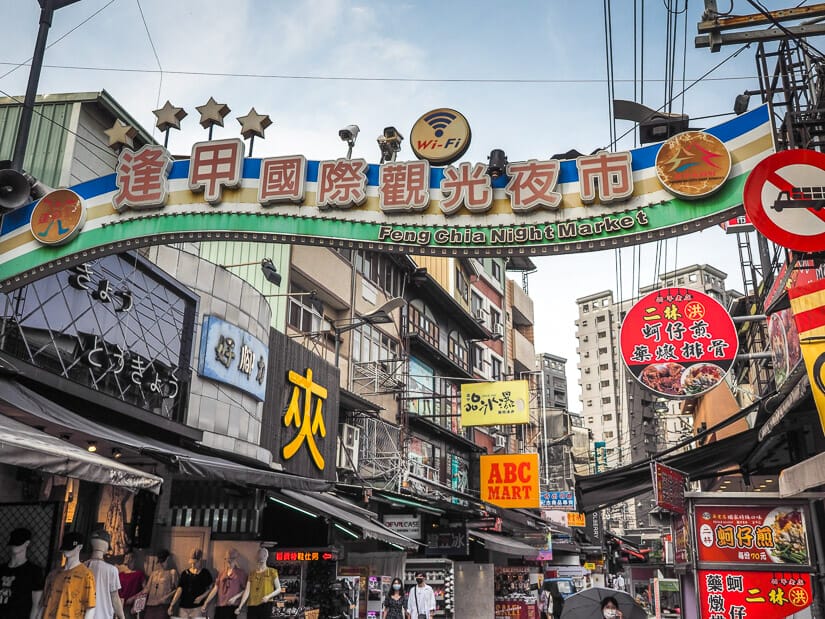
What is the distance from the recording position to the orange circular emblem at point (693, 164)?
7.27 meters

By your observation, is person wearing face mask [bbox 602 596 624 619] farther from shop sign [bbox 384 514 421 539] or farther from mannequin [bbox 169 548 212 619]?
shop sign [bbox 384 514 421 539]

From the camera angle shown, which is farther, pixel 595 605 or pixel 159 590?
pixel 159 590

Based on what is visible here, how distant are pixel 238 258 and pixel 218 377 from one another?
5.80 m

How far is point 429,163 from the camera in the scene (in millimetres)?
8453

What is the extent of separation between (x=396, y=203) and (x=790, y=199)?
391cm

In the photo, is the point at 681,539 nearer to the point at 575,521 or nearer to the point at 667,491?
the point at 667,491

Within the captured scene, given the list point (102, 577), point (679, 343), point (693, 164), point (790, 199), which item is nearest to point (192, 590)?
point (102, 577)

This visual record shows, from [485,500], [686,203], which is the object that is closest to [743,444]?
[686,203]

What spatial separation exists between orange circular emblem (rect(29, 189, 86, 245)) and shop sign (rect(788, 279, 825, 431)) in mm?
7856

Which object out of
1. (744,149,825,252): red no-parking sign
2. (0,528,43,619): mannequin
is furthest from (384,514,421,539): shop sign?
(744,149,825,252): red no-parking sign

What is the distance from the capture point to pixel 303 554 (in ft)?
45.5

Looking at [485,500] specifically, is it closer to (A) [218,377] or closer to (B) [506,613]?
(B) [506,613]

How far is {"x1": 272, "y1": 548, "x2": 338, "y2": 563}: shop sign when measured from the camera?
13812mm

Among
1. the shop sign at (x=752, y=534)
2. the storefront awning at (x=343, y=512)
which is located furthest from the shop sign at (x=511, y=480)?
the shop sign at (x=752, y=534)
